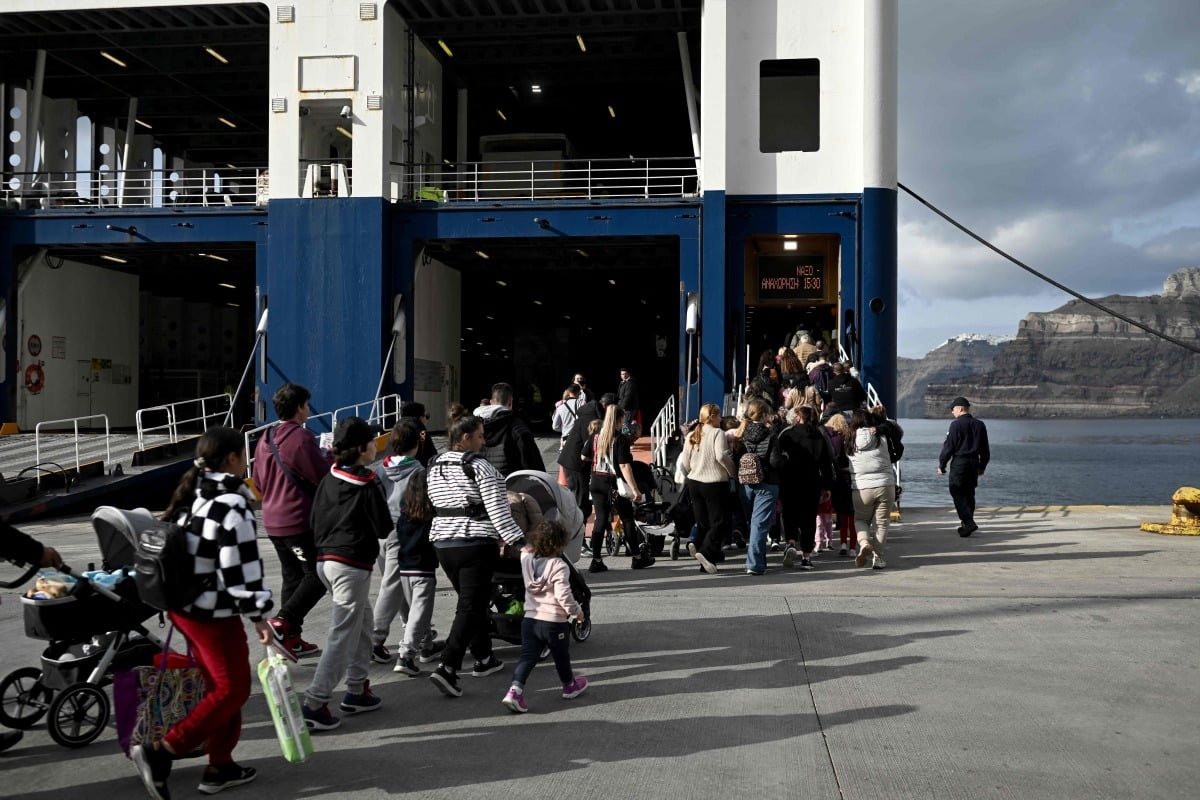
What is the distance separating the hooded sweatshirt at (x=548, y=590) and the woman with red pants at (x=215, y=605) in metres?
1.81

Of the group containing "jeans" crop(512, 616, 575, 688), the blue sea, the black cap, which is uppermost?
the black cap

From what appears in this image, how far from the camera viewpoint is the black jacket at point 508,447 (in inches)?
373

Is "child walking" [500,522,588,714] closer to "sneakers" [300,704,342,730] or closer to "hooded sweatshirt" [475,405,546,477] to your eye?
"sneakers" [300,704,342,730]

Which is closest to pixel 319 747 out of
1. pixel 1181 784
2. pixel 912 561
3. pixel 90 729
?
pixel 90 729

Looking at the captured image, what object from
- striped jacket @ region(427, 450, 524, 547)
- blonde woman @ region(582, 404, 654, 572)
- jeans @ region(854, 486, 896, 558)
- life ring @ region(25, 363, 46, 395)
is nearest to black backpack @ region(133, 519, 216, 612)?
striped jacket @ region(427, 450, 524, 547)

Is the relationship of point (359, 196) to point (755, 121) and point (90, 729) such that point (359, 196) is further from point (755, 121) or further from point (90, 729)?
point (90, 729)

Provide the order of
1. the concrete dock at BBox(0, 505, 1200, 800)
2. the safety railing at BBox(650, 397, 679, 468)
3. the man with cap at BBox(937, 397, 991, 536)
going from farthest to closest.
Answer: the safety railing at BBox(650, 397, 679, 468)
the man with cap at BBox(937, 397, 991, 536)
the concrete dock at BBox(0, 505, 1200, 800)

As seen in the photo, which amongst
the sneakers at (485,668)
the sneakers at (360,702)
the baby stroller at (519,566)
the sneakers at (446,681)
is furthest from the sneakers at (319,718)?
the baby stroller at (519,566)

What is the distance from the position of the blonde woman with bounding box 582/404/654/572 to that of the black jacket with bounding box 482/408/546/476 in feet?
6.55

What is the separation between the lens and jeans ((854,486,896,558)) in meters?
11.8

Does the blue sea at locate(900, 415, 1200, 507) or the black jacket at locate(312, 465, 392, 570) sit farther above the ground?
the black jacket at locate(312, 465, 392, 570)

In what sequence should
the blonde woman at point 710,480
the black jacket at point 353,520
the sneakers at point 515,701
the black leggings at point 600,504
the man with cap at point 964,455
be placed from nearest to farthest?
the black jacket at point 353,520 < the sneakers at point 515,701 < the blonde woman at point 710,480 < the black leggings at point 600,504 < the man with cap at point 964,455

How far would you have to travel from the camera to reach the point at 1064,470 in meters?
116

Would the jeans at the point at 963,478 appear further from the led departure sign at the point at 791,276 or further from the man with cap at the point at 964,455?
the led departure sign at the point at 791,276
